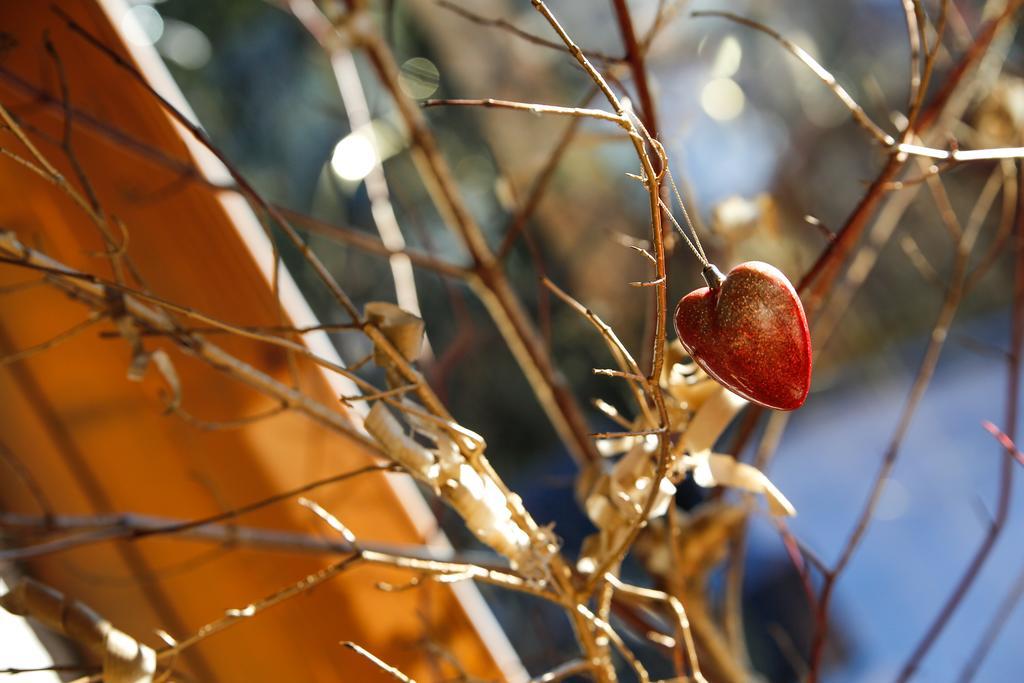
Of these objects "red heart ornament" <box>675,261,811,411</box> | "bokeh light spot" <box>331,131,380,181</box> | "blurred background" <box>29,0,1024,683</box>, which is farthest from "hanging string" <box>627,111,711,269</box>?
"blurred background" <box>29,0,1024,683</box>

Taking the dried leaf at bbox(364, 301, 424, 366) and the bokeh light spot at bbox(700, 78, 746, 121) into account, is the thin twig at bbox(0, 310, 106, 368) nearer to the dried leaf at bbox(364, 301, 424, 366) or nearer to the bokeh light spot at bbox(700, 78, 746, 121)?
the dried leaf at bbox(364, 301, 424, 366)

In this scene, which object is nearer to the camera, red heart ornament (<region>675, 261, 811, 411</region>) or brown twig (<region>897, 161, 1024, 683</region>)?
red heart ornament (<region>675, 261, 811, 411</region>)

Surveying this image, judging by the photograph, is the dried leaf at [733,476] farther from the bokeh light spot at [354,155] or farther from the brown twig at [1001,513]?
the bokeh light spot at [354,155]

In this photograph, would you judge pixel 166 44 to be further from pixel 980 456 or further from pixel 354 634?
→ pixel 980 456

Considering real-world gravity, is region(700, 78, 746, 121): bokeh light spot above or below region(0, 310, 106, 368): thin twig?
above

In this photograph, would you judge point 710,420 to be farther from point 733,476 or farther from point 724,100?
point 724,100

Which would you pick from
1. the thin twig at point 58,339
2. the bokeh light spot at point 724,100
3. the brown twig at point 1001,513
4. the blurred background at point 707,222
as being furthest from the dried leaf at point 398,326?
the bokeh light spot at point 724,100
